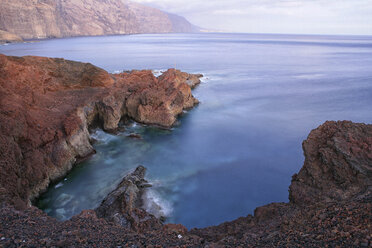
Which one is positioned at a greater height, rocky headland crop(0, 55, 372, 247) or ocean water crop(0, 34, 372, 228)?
rocky headland crop(0, 55, 372, 247)

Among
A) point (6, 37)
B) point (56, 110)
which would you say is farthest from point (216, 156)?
point (6, 37)

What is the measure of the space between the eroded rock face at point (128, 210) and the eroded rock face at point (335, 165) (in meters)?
5.56

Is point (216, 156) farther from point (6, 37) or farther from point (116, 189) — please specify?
point (6, 37)

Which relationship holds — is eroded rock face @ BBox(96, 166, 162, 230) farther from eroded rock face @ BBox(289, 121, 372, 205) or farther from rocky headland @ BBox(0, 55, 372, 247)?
eroded rock face @ BBox(289, 121, 372, 205)

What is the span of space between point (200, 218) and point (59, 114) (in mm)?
11043

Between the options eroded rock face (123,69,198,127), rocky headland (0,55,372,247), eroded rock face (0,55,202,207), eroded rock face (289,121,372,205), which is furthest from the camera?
eroded rock face (123,69,198,127)

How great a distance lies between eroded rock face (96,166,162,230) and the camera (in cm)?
914

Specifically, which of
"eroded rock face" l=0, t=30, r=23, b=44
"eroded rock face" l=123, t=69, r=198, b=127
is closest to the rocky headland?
"eroded rock face" l=123, t=69, r=198, b=127

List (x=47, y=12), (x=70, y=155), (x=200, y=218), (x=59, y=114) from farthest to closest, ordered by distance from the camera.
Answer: (x=47, y=12), (x=59, y=114), (x=70, y=155), (x=200, y=218)

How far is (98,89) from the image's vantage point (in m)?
20.0

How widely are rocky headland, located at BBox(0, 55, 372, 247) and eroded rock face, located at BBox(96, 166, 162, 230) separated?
1.8 inches

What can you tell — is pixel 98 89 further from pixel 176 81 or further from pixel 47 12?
pixel 47 12

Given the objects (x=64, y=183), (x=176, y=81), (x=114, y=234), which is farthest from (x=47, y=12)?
(x=114, y=234)

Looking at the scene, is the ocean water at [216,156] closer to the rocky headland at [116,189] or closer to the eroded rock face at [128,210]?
the eroded rock face at [128,210]
